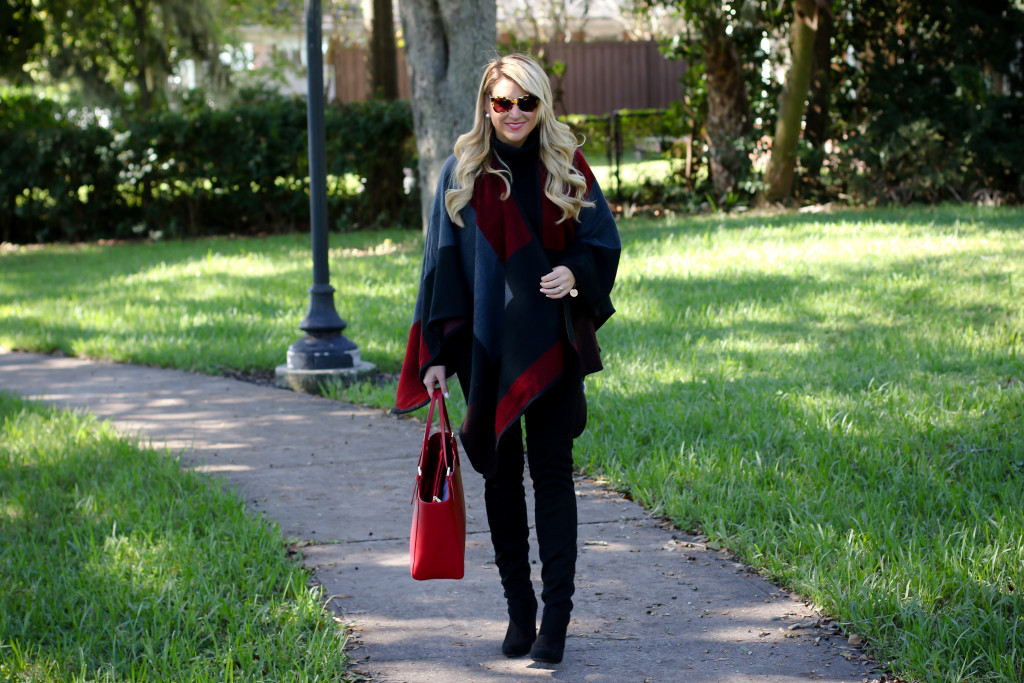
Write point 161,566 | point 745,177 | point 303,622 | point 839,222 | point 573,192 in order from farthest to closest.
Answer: point 745,177
point 839,222
point 161,566
point 303,622
point 573,192

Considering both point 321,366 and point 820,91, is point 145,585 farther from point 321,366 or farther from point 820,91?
point 820,91

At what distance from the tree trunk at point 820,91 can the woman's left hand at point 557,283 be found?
12.4m

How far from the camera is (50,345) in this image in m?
8.75

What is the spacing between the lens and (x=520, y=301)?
3.13 m

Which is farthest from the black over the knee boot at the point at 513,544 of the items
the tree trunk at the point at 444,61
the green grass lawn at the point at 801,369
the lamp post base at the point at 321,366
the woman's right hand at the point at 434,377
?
the tree trunk at the point at 444,61

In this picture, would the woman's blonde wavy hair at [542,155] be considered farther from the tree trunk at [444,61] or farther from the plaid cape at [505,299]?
the tree trunk at [444,61]

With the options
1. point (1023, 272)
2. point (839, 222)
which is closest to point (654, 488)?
point (1023, 272)

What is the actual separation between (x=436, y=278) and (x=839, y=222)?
9661mm

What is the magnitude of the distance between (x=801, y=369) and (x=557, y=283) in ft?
12.0

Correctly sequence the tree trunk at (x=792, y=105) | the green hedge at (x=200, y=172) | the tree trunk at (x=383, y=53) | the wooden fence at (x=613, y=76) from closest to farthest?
the tree trunk at (x=792, y=105) < the green hedge at (x=200, y=172) < the tree trunk at (x=383, y=53) < the wooden fence at (x=613, y=76)

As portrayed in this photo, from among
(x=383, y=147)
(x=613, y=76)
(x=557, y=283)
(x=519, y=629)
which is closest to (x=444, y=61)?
(x=383, y=147)

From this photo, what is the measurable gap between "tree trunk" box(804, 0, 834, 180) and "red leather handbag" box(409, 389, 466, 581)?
495 inches

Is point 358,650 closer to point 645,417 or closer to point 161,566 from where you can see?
point 161,566

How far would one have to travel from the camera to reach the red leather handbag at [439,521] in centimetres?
309
